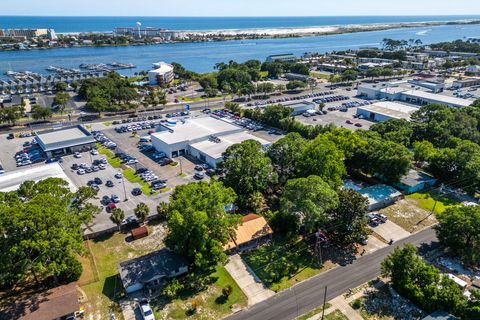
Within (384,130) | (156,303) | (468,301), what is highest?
(384,130)

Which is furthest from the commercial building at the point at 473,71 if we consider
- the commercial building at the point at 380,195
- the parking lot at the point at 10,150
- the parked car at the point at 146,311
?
the parked car at the point at 146,311

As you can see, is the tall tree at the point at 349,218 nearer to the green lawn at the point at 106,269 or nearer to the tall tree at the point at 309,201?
the tall tree at the point at 309,201

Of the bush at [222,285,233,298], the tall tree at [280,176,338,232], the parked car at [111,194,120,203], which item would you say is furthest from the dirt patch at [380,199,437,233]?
the parked car at [111,194,120,203]

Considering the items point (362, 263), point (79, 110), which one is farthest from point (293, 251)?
point (79, 110)

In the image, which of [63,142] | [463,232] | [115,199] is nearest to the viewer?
[463,232]

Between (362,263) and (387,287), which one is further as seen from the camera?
(362,263)

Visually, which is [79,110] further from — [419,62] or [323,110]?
[419,62]

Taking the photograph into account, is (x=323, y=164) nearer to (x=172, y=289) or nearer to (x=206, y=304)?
(x=206, y=304)

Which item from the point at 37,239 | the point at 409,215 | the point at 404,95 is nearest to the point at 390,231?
the point at 409,215
